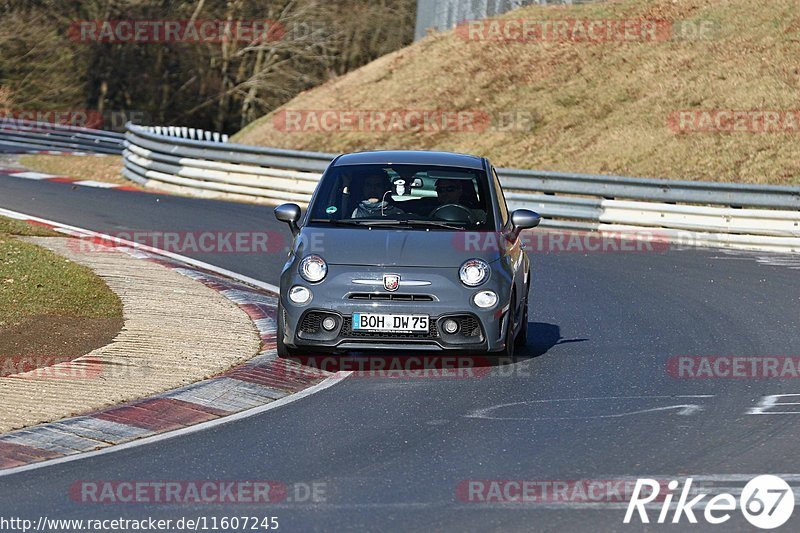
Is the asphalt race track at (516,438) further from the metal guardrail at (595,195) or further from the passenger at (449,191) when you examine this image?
the metal guardrail at (595,195)

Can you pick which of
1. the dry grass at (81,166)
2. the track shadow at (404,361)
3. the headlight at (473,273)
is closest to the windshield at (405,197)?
the headlight at (473,273)

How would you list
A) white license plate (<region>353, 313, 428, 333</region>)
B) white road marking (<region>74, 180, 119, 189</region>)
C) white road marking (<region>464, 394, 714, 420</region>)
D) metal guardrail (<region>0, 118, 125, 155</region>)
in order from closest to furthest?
1. white road marking (<region>464, 394, 714, 420</region>)
2. white license plate (<region>353, 313, 428, 333</region>)
3. white road marking (<region>74, 180, 119, 189</region>)
4. metal guardrail (<region>0, 118, 125, 155</region>)

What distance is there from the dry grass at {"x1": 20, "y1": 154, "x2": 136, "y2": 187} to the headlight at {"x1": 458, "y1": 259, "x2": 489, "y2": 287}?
55.9 feet

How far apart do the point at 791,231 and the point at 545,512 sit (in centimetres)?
1315

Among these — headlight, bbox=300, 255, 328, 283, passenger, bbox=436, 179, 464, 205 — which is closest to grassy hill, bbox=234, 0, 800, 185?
passenger, bbox=436, 179, 464, 205

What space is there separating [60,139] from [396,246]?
83.8 ft

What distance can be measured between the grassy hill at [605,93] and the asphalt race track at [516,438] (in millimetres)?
12361

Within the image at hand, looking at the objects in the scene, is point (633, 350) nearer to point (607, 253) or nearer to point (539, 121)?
point (607, 253)

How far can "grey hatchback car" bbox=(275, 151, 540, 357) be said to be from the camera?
10117 millimetres

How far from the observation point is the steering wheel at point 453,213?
11.0m

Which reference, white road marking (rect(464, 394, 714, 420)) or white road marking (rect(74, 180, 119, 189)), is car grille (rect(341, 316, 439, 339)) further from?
white road marking (rect(74, 180, 119, 189))

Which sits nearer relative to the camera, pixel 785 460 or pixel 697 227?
pixel 785 460

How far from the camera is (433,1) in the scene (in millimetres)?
35781

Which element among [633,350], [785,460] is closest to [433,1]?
[633,350]
